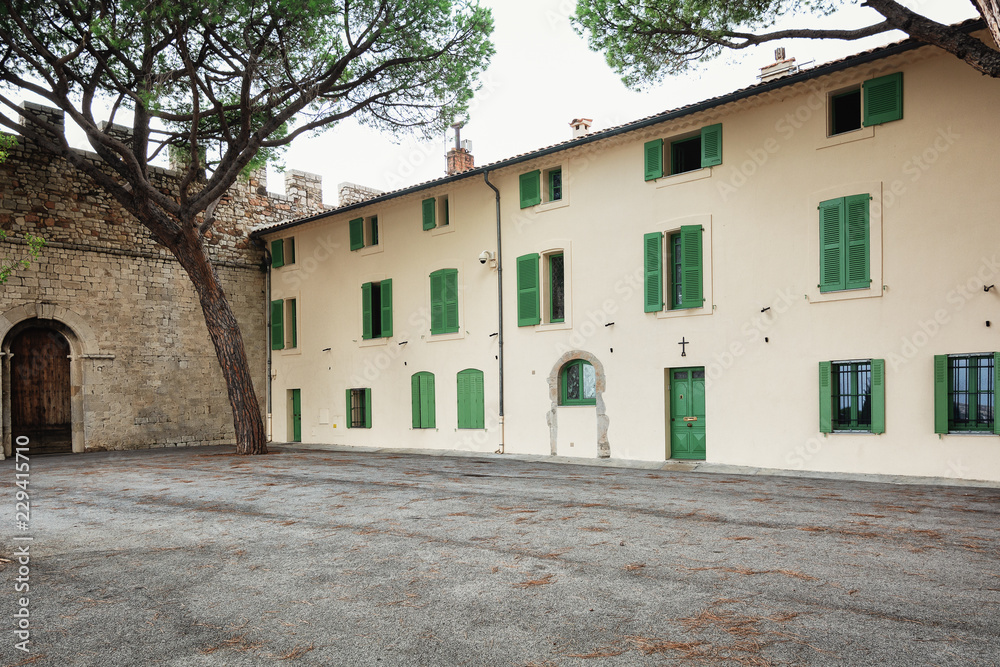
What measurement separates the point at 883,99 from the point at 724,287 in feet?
13.1

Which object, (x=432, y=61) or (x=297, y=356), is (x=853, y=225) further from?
(x=297, y=356)

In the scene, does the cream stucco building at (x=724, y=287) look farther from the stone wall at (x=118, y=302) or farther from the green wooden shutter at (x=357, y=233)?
the stone wall at (x=118, y=302)

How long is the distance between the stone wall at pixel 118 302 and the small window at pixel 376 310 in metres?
4.69

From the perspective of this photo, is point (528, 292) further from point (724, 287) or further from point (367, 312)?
point (367, 312)

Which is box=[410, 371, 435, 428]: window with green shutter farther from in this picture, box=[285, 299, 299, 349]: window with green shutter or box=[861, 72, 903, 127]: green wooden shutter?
box=[861, 72, 903, 127]: green wooden shutter

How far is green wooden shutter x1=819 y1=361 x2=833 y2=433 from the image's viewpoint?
39.6 ft

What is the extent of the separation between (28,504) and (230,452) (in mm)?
8584

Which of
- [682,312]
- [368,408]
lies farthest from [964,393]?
[368,408]

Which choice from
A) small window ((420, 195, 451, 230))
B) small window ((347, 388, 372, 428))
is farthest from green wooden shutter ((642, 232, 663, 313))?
small window ((347, 388, 372, 428))

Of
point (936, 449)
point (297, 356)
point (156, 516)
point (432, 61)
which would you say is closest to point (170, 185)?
point (297, 356)

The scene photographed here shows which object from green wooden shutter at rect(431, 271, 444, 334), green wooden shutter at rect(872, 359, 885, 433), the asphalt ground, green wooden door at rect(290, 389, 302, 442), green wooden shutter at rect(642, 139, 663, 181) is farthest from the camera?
green wooden door at rect(290, 389, 302, 442)

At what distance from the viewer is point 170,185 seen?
20.6 m

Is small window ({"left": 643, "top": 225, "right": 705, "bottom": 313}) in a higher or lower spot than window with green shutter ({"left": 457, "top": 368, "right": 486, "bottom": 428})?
higher

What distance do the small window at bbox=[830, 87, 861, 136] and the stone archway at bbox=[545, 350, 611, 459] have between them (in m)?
6.24
